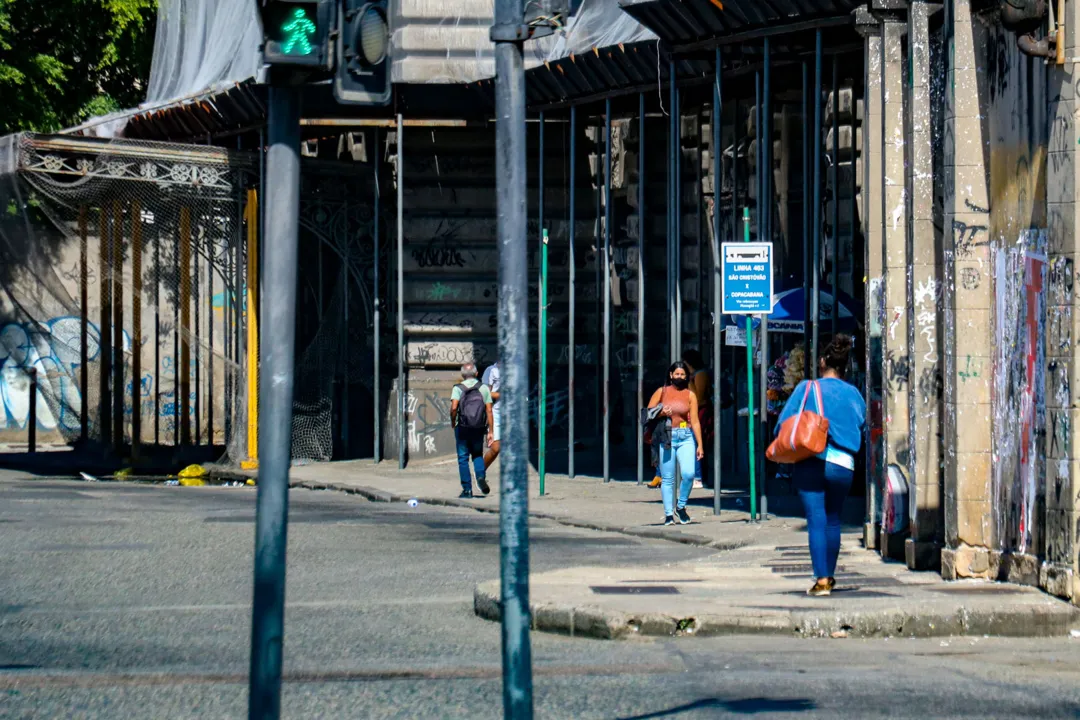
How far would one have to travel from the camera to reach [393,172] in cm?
2442

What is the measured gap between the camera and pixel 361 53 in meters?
5.74

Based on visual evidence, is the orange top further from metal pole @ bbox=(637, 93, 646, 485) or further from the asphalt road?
metal pole @ bbox=(637, 93, 646, 485)

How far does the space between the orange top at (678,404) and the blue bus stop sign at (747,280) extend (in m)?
1.03

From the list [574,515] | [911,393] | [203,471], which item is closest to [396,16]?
[203,471]

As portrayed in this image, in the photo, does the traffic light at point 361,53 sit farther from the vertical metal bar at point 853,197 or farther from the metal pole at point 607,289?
the metal pole at point 607,289

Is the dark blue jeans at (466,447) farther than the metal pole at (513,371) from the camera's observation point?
Yes

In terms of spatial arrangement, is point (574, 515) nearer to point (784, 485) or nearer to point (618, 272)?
point (784, 485)

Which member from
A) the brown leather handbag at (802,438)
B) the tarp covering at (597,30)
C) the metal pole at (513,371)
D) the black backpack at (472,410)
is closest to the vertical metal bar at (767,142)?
the tarp covering at (597,30)

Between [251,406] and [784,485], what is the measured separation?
767cm

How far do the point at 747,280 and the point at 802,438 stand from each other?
523cm

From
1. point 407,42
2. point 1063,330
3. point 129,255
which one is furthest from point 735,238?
point 1063,330

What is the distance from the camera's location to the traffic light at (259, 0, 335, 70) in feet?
18.4

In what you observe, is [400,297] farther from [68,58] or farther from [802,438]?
[802,438]

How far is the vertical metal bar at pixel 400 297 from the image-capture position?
22828 mm
